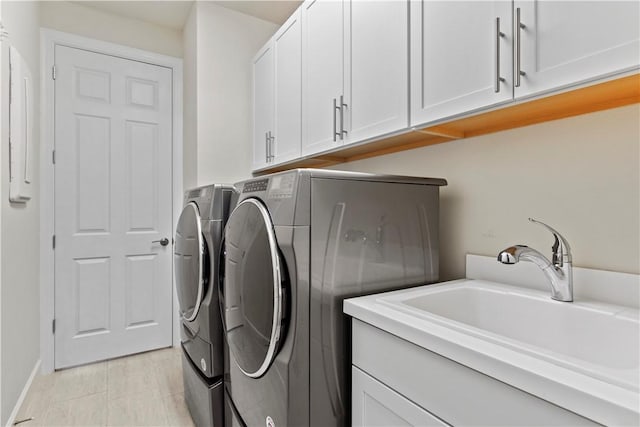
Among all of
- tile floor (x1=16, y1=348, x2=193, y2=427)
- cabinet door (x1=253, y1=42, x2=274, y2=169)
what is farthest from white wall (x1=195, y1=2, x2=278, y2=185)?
tile floor (x1=16, y1=348, x2=193, y2=427)

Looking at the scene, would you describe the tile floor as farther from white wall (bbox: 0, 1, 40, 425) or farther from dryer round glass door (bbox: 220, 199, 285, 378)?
dryer round glass door (bbox: 220, 199, 285, 378)

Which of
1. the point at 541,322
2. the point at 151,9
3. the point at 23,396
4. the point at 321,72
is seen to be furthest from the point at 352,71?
the point at 23,396

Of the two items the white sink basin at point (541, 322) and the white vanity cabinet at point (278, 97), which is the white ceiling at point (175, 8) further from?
the white sink basin at point (541, 322)

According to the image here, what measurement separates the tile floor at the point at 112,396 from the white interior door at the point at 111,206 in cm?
20

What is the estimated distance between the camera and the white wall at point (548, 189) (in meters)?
1.01

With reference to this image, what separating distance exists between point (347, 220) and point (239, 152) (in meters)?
1.85

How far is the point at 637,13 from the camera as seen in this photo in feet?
2.47

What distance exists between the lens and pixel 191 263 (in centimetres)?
182

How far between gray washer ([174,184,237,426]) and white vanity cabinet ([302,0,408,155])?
620mm

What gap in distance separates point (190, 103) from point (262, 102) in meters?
0.68

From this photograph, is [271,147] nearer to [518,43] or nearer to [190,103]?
[190,103]

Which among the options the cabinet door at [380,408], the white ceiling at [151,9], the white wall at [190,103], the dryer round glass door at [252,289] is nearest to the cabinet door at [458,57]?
the dryer round glass door at [252,289]

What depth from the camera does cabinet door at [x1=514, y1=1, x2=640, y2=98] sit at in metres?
0.78

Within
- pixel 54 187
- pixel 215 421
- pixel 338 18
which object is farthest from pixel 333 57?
pixel 54 187
